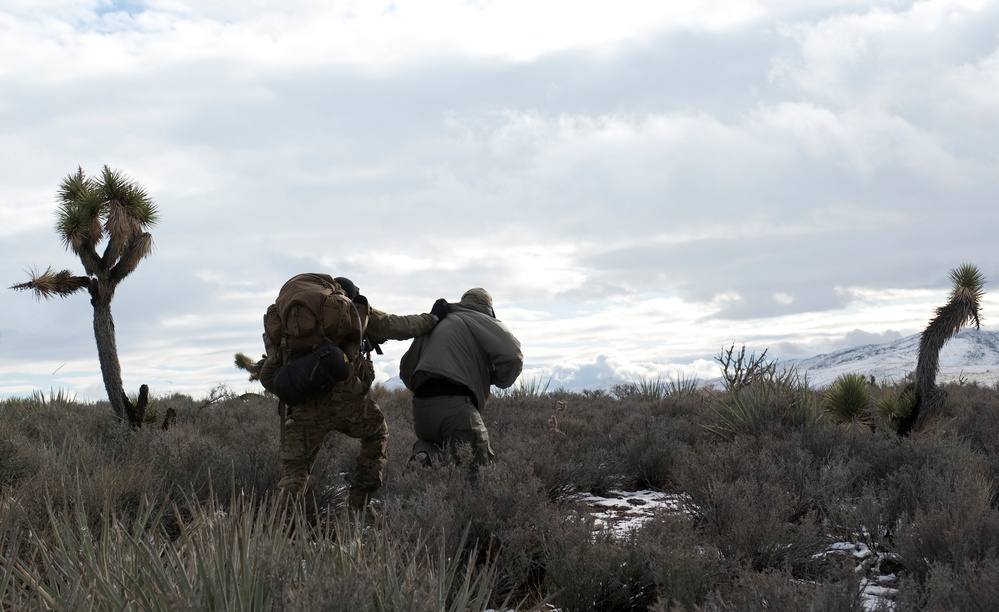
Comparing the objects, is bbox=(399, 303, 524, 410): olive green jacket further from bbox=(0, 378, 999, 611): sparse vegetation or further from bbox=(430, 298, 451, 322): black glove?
bbox=(0, 378, 999, 611): sparse vegetation

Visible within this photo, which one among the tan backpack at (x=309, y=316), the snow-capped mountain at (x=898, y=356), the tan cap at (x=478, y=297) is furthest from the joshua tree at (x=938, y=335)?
the snow-capped mountain at (x=898, y=356)

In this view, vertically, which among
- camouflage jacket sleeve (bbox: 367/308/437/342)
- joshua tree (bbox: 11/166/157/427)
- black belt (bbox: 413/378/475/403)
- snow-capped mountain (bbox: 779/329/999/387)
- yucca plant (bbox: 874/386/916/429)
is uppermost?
joshua tree (bbox: 11/166/157/427)

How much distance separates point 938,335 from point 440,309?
894 cm

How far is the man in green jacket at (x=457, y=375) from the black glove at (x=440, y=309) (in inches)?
3.0

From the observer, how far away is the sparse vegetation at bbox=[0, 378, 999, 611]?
299 cm

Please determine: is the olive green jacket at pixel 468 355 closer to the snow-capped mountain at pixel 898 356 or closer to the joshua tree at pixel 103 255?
the joshua tree at pixel 103 255

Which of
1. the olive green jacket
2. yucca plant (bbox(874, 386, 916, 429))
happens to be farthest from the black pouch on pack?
yucca plant (bbox(874, 386, 916, 429))

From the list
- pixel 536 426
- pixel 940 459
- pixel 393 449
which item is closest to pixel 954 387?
pixel 536 426

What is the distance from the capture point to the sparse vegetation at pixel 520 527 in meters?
2.99

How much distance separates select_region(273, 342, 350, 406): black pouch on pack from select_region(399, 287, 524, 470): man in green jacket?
113 centimetres

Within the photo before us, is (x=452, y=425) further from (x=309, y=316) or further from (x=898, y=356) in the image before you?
(x=898, y=356)

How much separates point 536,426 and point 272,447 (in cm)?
406

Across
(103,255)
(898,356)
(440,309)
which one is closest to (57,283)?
(103,255)

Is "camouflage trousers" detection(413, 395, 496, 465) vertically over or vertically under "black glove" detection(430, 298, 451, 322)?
under
